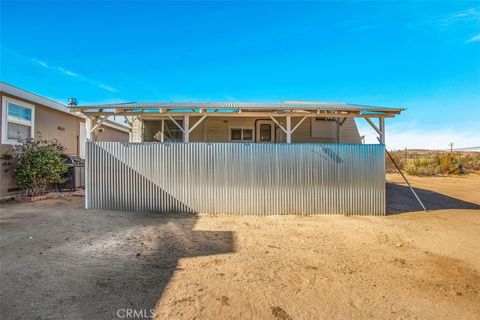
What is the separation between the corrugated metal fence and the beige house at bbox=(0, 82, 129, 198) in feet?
11.5

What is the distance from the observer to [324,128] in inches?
413

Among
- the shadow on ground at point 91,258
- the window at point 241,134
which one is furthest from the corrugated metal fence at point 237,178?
the window at point 241,134

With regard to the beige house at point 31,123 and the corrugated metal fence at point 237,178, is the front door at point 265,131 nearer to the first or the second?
the corrugated metal fence at point 237,178

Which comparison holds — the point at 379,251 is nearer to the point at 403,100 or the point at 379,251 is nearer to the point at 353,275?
the point at 353,275

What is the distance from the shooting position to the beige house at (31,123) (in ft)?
25.2

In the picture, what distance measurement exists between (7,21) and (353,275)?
1380cm

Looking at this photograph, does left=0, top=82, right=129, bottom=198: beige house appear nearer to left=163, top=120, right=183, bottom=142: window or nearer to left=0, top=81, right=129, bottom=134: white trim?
left=0, top=81, right=129, bottom=134: white trim

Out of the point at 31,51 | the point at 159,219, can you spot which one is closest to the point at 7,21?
the point at 31,51

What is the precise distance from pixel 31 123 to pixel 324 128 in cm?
1189

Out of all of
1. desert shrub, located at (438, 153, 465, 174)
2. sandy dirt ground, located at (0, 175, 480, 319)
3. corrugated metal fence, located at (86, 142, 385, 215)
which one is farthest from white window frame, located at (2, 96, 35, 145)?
desert shrub, located at (438, 153, 465, 174)

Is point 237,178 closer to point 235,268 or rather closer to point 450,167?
point 235,268

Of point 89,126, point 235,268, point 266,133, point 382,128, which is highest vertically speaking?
point 266,133

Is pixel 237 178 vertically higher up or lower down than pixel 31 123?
lower down

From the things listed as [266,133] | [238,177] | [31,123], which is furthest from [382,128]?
[31,123]
